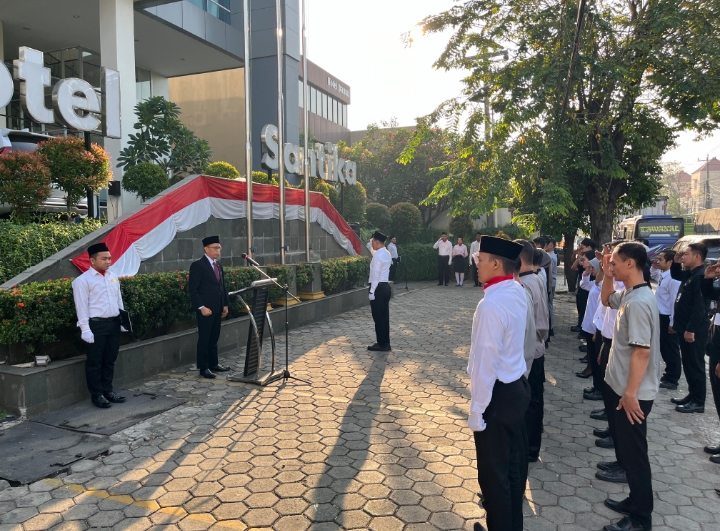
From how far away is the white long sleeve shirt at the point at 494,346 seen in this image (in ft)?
9.58

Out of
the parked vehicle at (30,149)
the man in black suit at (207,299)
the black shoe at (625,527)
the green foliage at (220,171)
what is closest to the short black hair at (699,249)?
the black shoe at (625,527)

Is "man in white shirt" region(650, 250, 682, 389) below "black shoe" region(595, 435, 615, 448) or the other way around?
the other way around

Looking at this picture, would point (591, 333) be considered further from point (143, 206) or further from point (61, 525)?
point (143, 206)

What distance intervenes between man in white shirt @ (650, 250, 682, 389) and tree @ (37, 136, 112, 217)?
26.9ft

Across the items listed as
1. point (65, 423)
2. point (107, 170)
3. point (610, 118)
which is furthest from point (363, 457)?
point (610, 118)

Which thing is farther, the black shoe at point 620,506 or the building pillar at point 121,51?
the building pillar at point 121,51

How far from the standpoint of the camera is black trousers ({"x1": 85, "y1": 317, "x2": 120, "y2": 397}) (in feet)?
18.3

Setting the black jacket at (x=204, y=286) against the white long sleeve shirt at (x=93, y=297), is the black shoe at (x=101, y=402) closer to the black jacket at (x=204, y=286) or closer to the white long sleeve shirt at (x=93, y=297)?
the white long sleeve shirt at (x=93, y=297)

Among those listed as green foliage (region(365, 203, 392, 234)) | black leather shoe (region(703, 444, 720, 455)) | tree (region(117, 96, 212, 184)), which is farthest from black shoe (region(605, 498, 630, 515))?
green foliage (region(365, 203, 392, 234))

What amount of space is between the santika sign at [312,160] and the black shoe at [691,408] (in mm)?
9319

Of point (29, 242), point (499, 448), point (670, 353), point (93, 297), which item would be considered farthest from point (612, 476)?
point (29, 242)

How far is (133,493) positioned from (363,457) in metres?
1.80

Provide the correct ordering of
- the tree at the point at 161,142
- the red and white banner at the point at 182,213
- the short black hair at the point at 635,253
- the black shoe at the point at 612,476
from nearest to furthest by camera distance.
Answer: the short black hair at the point at 635,253
the black shoe at the point at 612,476
the red and white banner at the point at 182,213
the tree at the point at 161,142

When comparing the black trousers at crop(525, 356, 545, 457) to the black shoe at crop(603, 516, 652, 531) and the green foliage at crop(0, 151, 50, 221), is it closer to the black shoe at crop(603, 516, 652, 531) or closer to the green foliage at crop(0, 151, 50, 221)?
the black shoe at crop(603, 516, 652, 531)
